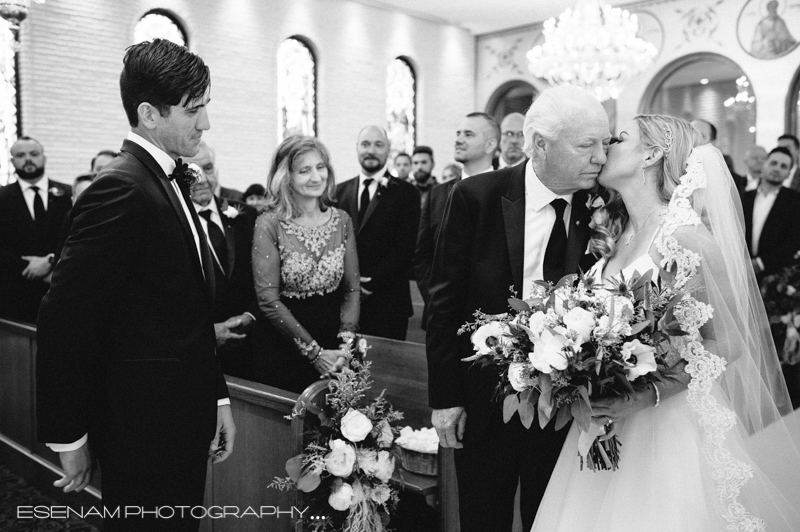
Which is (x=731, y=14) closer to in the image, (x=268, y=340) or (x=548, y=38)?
(x=548, y=38)

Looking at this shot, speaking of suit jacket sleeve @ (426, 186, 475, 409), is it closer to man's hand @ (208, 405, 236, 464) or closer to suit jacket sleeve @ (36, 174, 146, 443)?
man's hand @ (208, 405, 236, 464)

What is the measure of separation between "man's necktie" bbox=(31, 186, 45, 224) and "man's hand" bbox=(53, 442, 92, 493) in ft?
14.3

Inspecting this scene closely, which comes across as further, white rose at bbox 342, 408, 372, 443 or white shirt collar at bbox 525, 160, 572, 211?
white rose at bbox 342, 408, 372, 443

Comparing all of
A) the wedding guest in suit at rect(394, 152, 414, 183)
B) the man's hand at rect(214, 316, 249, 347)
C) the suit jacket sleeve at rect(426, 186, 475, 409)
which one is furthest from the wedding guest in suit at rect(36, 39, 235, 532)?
the wedding guest in suit at rect(394, 152, 414, 183)

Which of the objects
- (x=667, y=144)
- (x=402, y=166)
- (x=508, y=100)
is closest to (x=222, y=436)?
(x=667, y=144)

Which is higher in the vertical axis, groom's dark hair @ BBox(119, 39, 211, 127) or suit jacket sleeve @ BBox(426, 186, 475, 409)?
groom's dark hair @ BBox(119, 39, 211, 127)

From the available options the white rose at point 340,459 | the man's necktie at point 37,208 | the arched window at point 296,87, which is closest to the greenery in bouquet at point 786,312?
the white rose at point 340,459

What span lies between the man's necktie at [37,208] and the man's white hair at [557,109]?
480 centimetres

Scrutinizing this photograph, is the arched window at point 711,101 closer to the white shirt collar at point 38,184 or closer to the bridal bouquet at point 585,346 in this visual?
the white shirt collar at point 38,184

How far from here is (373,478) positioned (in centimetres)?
280

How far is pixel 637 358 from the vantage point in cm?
186

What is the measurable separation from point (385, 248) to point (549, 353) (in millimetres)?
3526

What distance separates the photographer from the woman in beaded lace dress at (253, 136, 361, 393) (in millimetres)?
3273

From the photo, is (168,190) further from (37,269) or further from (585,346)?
(37,269)
